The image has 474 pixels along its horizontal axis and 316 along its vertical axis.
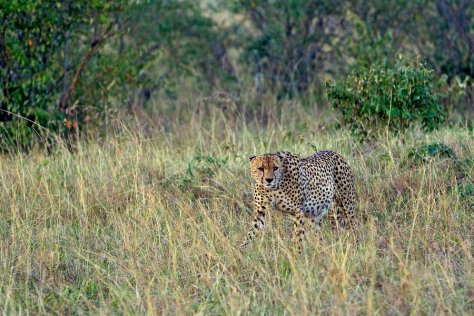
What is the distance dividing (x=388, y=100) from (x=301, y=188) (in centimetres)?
205

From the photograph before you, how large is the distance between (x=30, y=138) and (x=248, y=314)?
4795 mm

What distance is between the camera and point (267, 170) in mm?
6062

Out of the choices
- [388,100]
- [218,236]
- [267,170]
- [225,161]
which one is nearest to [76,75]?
[225,161]

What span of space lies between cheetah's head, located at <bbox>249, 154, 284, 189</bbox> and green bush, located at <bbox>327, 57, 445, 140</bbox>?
73.6 inches

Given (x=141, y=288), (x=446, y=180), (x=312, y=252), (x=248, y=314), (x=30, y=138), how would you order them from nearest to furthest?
1. (x=248, y=314)
2. (x=141, y=288)
3. (x=312, y=252)
4. (x=446, y=180)
5. (x=30, y=138)

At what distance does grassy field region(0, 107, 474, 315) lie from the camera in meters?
4.93

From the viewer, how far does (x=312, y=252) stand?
5.59 metres

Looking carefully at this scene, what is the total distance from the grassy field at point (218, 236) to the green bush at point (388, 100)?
0.19 metres

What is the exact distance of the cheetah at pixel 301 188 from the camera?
6102 mm

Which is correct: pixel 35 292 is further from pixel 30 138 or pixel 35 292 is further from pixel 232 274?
pixel 30 138

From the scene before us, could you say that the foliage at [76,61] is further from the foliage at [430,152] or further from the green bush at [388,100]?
the foliage at [430,152]

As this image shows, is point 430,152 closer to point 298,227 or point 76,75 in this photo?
point 298,227

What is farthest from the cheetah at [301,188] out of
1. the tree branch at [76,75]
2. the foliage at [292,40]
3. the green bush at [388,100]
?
the foliage at [292,40]

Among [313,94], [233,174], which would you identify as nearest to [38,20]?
[233,174]
